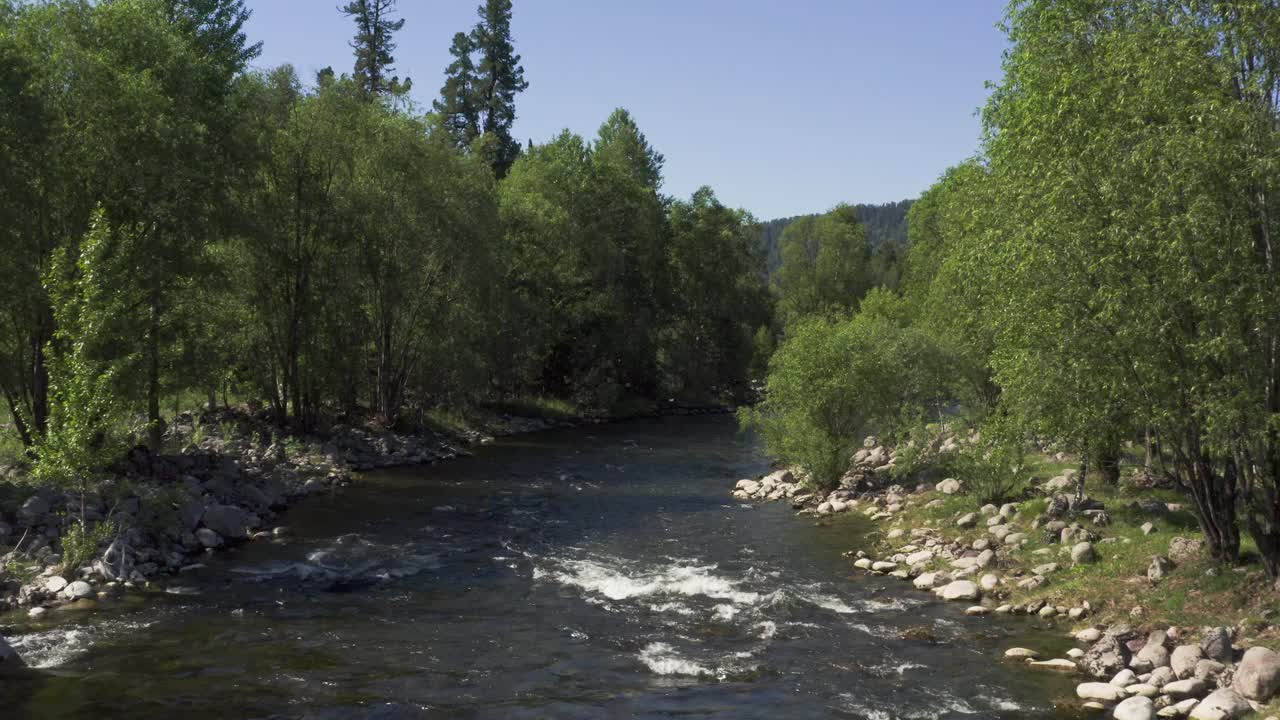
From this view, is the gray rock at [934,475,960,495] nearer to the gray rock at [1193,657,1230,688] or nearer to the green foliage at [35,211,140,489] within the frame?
the gray rock at [1193,657,1230,688]

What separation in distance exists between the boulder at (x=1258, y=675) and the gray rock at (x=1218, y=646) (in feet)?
1.94

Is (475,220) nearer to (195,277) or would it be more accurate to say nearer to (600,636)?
(195,277)

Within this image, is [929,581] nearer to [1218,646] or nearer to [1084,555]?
[1084,555]

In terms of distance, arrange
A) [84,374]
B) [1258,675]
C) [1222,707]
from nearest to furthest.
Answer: [1222,707] → [1258,675] → [84,374]

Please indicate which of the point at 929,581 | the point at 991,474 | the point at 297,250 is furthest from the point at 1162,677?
the point at 297,250

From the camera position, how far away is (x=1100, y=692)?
44.4 feet

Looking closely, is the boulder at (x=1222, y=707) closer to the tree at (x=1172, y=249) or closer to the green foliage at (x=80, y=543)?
the tree at (x=1172, y=249)

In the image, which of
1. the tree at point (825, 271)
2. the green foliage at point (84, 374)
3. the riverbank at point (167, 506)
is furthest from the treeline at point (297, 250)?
the tree at point (825, 271)

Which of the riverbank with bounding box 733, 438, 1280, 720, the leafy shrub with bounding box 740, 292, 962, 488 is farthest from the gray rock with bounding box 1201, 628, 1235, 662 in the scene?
the leafy shrub with bounding box 740, 292, 962, 488

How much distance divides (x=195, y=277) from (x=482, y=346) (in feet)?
77.4

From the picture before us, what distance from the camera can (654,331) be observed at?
70688 mm

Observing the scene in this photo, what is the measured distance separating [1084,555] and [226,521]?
22162 mm

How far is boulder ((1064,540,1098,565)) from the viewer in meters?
18.8

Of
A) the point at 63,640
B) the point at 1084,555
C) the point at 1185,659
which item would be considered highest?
the point at 63,640
